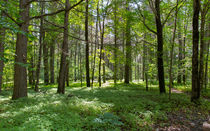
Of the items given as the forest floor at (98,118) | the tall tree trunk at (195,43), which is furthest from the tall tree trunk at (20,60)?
the tall tree trunk at (195,43)

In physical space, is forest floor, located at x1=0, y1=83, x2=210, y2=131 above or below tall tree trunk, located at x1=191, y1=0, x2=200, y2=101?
below

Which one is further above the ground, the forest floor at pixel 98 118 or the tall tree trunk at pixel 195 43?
the tall tree trunk at pixel 195 43

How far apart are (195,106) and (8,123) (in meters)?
9.39

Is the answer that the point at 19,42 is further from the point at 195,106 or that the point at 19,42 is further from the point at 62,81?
the point at 195,106

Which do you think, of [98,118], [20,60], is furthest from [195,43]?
[20,60]

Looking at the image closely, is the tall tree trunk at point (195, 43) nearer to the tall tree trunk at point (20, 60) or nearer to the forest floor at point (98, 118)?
the forest floor at point (98, 118)

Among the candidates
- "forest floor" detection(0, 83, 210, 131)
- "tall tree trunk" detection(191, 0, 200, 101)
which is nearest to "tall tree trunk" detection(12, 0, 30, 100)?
"forest floor" detection(0, 83, 210, 131)

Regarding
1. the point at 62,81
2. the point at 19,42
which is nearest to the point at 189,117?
the point at 62,81

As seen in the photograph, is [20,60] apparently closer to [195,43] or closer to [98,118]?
[98,118]

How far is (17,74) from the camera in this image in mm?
7422

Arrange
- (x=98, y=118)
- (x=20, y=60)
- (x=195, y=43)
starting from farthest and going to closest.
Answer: (x=195, y=43) → (x=20, y=60) → (x=98, y=118)

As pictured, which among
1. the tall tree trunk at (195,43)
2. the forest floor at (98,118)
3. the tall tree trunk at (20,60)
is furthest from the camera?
the tall tree trunk at (195,43)

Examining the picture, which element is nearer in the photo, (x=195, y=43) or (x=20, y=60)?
(x=20, y=60)

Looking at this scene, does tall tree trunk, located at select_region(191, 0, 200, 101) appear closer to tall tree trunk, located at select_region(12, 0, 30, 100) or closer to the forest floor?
the forest floor
